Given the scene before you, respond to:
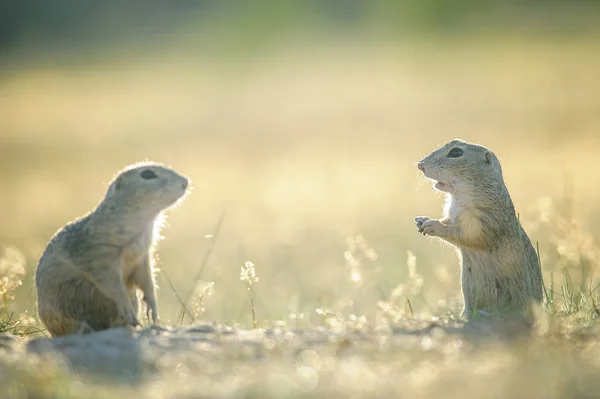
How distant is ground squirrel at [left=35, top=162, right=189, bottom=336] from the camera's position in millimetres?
7957

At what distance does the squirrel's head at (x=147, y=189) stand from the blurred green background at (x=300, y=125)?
517mm

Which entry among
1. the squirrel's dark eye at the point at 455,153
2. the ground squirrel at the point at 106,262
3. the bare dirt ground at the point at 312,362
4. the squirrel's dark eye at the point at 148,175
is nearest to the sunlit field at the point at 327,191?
the bare dirt ground at the point at 312,362

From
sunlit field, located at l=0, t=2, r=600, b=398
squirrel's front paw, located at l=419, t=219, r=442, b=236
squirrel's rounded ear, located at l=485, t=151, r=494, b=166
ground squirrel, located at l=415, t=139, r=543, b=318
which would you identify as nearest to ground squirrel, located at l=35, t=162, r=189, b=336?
sunlit field, located at l=0, t=2, r=600, b=398

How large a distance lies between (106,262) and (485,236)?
3.21 metres

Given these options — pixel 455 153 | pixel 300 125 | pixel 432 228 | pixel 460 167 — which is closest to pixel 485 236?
pixel 432 228

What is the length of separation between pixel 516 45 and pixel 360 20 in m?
12.0

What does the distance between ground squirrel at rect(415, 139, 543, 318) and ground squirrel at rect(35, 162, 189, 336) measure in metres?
2.41

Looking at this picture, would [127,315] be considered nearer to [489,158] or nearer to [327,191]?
[489,158]

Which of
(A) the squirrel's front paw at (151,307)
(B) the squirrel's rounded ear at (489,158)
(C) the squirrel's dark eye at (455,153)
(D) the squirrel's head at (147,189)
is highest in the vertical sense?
(C) the squirrel's dark eye at (455,153)

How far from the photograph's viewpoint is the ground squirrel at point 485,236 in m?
8.58

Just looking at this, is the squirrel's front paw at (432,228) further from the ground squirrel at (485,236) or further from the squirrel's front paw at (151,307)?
the squirrel's front paw at (151,307)

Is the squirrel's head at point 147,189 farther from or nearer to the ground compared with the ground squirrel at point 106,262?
farther from the ground

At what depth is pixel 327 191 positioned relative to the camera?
24641mm

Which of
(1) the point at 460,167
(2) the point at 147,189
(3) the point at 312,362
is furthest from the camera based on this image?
(1) the point at 460,167
